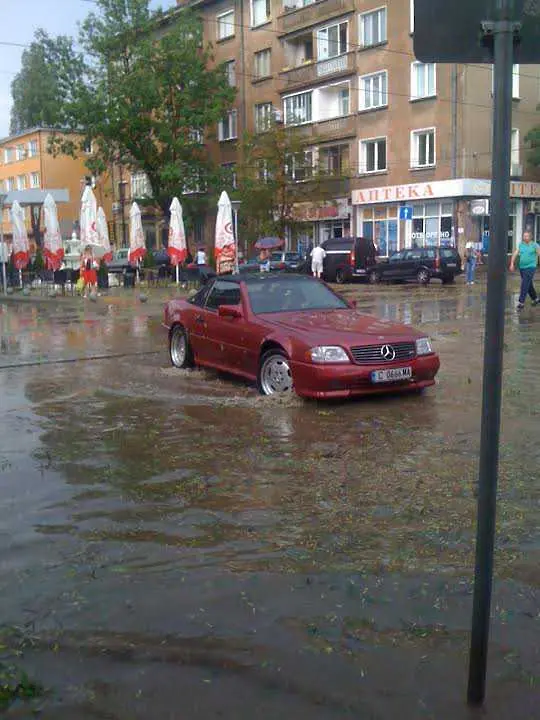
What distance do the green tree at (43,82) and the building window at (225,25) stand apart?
8.91 m

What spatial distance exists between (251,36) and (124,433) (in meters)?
46.1

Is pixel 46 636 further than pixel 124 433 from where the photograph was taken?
No

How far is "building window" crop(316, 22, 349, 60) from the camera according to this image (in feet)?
144

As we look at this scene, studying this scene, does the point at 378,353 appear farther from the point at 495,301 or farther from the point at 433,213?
the point at 433,213

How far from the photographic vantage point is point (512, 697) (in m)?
3.27

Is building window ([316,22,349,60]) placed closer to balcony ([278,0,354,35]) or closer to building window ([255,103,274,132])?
A: balcony ([278,0,354,35])

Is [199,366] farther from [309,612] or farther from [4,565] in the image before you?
[309,612]

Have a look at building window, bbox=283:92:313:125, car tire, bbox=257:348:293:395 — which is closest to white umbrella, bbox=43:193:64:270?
building window, bbox=283:92:313:125

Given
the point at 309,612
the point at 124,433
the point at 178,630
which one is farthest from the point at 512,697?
the point at 124,433

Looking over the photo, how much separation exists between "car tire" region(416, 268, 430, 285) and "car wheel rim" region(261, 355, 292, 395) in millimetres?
25876

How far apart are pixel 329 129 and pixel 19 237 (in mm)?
19019

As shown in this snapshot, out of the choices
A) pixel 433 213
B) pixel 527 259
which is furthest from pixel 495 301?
pixel 433 213

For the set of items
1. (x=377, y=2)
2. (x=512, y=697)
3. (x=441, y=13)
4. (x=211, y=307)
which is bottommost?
(x=512, y=697)

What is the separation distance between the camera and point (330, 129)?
149 ft
